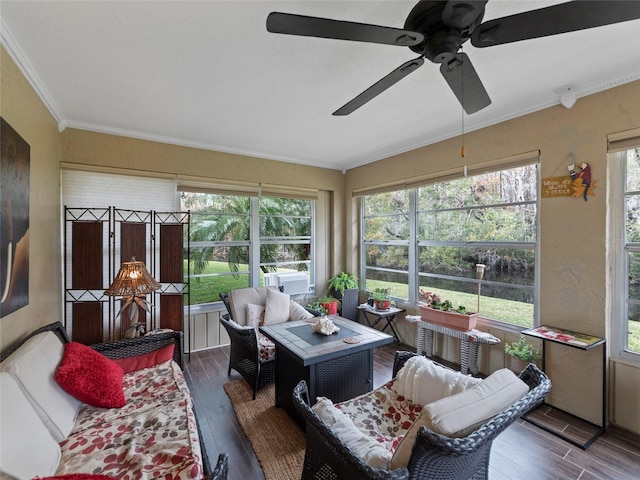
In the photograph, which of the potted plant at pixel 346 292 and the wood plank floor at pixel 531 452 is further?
the potted plant at pixel 346 292

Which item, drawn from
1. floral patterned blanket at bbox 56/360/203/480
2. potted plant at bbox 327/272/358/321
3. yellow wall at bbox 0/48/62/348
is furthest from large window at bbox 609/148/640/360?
yellow wall at bbox 0/48/62/348

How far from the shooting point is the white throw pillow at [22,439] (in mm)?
1115

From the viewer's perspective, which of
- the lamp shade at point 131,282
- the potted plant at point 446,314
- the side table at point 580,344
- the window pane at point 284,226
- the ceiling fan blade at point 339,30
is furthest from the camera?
the window pane at point 284,226

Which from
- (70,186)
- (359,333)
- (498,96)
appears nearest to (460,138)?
(498,96)

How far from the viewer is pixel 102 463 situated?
137 cm

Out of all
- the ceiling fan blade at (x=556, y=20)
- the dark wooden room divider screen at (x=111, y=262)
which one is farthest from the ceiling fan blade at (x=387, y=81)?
the dark wooden room divider screen at (x=111, y=262)

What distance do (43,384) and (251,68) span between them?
7.36 ft

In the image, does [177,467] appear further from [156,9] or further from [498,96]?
[498,96]

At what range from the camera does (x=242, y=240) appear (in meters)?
4.20

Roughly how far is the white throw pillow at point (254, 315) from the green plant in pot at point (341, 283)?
1532 millimetres

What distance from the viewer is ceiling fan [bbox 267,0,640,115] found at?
1.11 m

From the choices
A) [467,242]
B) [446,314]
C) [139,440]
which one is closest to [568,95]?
[467,242]

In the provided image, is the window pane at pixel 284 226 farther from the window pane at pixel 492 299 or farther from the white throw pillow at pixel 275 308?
the window pane at pixel 492 299

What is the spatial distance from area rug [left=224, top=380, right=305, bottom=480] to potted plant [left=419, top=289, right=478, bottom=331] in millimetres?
1849
